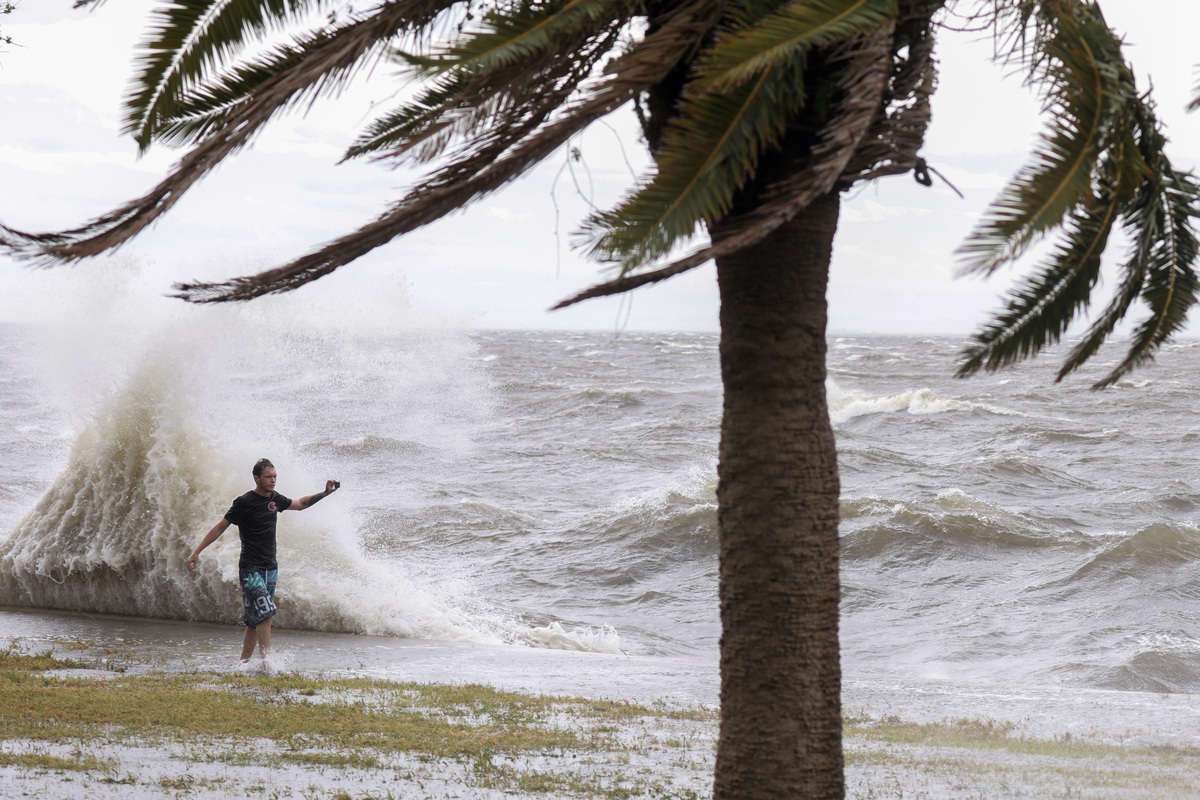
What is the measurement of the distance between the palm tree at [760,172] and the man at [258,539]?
15.4 ft

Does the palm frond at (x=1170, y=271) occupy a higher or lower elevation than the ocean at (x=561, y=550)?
higher

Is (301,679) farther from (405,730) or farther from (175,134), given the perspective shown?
(175,134)

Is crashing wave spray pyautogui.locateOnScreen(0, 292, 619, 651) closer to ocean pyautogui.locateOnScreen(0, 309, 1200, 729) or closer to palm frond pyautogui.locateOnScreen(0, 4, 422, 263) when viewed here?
ocean pyautogui.locateOnScreen(0, 309, 1200, 729)

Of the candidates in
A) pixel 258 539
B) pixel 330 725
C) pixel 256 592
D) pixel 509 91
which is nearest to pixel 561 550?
pixel 256 592

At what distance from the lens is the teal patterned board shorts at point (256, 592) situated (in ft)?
27.8

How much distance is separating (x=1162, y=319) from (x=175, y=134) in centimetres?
413

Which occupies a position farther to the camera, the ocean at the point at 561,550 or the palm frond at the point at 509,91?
the ocean at the point at 561,550

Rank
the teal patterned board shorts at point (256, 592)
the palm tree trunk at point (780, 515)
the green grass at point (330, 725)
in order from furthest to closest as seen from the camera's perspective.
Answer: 1. the teal patterned board shorts at point (256, 592)
2. the green grass at point (330, 725)
3. the palm tree trunk at point (780, 515)

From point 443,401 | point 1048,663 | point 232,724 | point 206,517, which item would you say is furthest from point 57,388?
point 443,401

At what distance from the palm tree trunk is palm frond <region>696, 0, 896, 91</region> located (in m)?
0.66

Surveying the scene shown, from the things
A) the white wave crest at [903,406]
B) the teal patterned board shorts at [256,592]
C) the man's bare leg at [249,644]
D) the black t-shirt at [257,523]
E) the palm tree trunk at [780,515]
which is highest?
the white wave crest at [903,406]

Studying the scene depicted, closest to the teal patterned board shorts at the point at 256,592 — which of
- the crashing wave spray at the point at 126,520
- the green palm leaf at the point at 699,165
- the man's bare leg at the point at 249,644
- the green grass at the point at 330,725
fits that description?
the man's bare leg at the point at 249,644

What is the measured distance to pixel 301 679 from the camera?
8023 millimetres

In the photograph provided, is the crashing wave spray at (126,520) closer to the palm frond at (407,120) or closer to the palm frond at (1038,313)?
the palm frond at (407,120)
